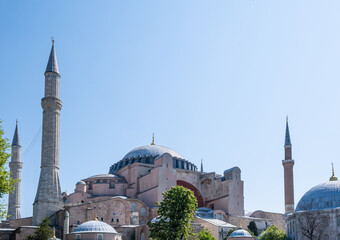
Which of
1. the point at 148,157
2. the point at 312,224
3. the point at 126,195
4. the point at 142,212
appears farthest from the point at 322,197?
the point at 148,157

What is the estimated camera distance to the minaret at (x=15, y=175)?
139ft

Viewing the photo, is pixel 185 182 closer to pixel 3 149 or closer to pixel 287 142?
pixel 287 142

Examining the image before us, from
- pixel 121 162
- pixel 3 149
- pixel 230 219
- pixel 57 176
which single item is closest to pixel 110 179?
pixel 121 162

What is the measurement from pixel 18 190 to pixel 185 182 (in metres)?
13.5

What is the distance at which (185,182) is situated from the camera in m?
41.5

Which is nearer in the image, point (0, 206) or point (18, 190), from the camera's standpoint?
point (0, 206)

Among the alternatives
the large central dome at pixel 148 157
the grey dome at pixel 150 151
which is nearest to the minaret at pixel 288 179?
the large central dome at pixel 148 157

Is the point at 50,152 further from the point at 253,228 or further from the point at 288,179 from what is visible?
the point at 288,179

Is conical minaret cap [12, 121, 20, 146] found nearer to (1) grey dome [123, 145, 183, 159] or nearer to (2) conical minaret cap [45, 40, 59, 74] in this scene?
(1) grey dome [123, 145, 183, 159]

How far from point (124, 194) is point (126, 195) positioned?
25cm

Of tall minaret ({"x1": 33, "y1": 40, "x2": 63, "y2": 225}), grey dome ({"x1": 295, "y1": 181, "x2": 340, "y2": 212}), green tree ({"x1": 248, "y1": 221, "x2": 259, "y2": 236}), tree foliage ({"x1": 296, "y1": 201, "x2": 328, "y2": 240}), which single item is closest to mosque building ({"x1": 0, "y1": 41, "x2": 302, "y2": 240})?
tall minaret ({"x1": 33, "y1": 40, "x2": 63, "y2": 225})

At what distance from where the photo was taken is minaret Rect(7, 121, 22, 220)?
42.5 meters

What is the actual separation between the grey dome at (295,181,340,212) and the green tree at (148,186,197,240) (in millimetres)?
7262

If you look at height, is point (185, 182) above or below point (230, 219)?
above
